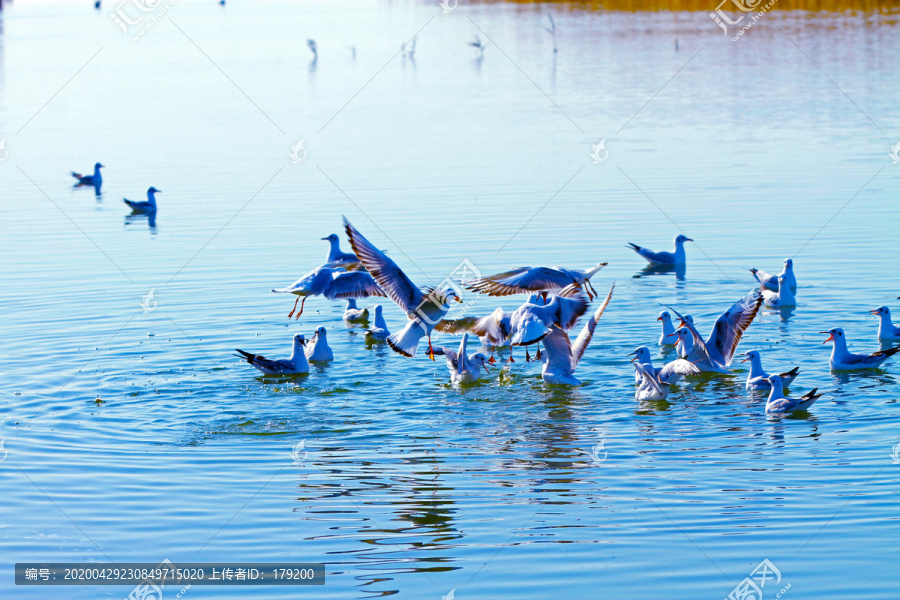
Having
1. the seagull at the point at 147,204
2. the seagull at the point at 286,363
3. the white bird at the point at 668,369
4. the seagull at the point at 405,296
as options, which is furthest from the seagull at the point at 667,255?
the seagull at the point at 147,204

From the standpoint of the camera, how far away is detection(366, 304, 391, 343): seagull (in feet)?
52.3

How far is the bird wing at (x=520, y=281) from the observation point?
1400 cm

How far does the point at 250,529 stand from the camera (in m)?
9.38

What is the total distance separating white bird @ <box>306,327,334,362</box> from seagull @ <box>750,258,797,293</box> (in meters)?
6.96

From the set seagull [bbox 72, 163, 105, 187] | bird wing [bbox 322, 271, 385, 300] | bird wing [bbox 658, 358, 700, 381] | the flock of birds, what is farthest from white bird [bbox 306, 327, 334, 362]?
seagull [bbox 72, 163, 105, 187]

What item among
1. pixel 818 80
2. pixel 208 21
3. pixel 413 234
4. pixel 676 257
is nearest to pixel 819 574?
pixel 676 257

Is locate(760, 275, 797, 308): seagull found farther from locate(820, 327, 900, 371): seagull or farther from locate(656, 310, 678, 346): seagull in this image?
locate(820, 327, 900, 371): seagull

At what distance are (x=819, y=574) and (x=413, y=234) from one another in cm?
1372

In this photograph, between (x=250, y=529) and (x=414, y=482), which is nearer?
(x=250, y=529)

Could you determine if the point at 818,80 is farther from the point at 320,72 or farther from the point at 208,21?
the point at 208,21

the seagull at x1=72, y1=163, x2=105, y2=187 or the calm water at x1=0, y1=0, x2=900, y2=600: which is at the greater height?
the seagull at x1=72, y1=163, x2=105, y2=187

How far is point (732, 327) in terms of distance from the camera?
13664 mm

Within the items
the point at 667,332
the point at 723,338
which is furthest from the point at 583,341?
the point at 667,332

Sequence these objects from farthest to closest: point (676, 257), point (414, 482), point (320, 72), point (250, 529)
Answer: point (320, 72) < point (676, 257) < point (414, 482) < point (250, 529)
